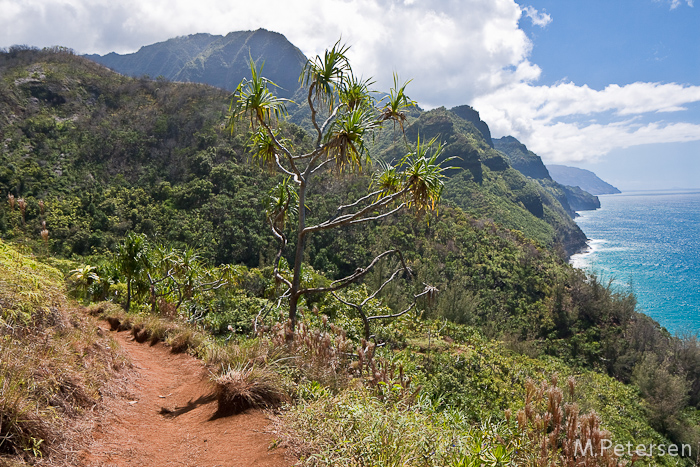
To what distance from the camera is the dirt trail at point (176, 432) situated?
8.86 ft

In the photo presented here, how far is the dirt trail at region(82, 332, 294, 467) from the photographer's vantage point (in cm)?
270

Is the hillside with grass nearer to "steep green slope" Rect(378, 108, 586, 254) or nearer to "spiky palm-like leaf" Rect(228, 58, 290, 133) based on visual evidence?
"spiky palm-like leaf" Rect(228, 58, 290, 133)

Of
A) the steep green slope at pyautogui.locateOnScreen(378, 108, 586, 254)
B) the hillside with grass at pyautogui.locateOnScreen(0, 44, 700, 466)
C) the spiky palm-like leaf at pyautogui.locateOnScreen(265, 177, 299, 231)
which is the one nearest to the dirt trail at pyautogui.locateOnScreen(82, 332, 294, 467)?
the hillside with grass at pyautogui.locateOnScreen(0, 44, 700, 466)

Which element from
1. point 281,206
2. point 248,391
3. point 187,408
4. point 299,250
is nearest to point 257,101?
point 281,206

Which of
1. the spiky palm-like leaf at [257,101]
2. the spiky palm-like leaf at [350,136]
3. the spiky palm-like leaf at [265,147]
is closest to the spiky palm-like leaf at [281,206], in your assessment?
the spiky palm-like leaf at [265,147]

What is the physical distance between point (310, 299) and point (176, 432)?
7.35 m

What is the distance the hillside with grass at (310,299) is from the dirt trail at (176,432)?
22 centimetres

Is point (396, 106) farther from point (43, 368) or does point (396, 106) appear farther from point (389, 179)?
point (43, 368)

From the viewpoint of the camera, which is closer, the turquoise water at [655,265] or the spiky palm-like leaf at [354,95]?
the spiky palm-like leaf at [354,95]

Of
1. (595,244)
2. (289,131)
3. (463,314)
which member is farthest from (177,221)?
(595,244)

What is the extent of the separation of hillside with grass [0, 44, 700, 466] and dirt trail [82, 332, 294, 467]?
0.71 feet

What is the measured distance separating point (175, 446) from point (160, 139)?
44291 millimetres

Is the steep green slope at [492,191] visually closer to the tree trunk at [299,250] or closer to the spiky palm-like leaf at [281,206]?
the spiky palm-like leaf at [281,206]

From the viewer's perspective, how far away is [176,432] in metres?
→ 3.31
